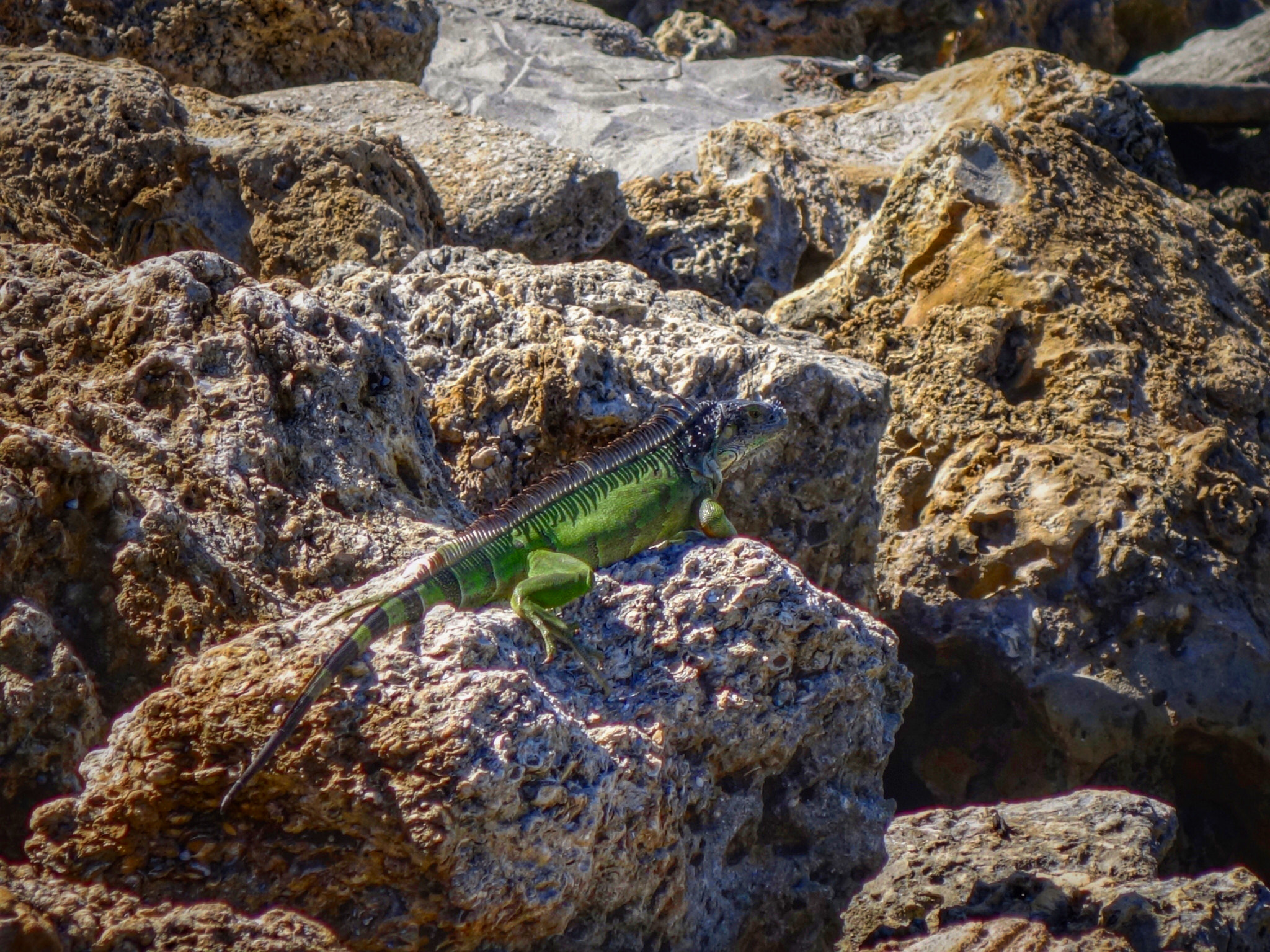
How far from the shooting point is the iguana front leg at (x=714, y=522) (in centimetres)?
371

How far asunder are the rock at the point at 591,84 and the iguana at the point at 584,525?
410cm

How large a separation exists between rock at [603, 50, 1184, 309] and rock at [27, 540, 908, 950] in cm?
391

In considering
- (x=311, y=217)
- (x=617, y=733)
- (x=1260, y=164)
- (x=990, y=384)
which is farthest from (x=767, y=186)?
(x=1260, y=164)

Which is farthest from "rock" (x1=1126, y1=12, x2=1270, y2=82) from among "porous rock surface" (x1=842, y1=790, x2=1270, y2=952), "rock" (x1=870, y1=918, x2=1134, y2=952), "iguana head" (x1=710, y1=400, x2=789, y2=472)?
"rock" (x1=870, y1=918, x2=1134, y2=952)

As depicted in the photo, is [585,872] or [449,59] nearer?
[585,872]

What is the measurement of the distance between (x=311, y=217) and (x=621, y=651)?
306 centimetres

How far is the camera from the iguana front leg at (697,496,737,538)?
371 cm

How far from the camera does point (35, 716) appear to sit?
2.70 meters

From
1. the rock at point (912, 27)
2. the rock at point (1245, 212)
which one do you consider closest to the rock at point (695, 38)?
the rock at point (912, 27)

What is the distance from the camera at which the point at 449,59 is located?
9.77 metres

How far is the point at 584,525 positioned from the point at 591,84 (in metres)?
6.82

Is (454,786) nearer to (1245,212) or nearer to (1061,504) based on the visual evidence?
(1061,504)

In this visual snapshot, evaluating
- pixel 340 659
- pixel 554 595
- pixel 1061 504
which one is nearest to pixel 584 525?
pixel 554 595

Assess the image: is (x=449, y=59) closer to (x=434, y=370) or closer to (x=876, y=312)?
(x=876, y=312)
